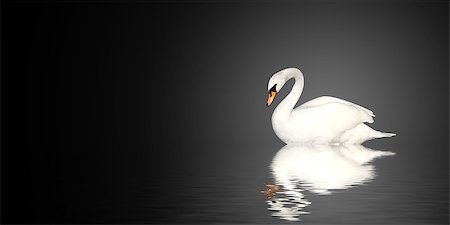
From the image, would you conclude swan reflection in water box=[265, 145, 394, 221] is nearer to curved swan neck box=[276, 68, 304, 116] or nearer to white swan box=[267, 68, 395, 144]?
white swan box=[267, 68, 395, 144]

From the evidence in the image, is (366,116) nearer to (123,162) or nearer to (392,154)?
(392,154)

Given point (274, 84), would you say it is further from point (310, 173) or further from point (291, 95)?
point (310, 173)

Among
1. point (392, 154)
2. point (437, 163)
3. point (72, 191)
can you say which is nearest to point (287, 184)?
point (72, 191)

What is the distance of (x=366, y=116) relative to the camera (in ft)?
29.1

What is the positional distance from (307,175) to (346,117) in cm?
331

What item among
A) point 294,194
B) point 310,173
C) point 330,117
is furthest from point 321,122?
point 294,194

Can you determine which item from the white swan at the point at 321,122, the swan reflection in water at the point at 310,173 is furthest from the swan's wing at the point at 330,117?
the swan reflection in water at the point at 310,173

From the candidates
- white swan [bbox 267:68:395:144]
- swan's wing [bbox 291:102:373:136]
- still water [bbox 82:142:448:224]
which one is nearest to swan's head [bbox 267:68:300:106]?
white swan [bbox 267:68:395:144]

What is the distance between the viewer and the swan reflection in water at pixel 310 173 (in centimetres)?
435

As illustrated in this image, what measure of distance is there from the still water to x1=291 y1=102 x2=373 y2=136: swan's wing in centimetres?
197

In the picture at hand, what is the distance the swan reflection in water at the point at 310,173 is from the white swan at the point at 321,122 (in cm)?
41

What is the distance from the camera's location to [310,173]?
5711mm

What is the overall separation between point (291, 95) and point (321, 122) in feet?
2.16

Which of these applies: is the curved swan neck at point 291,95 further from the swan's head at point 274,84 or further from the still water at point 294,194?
the still water at point 294,194
